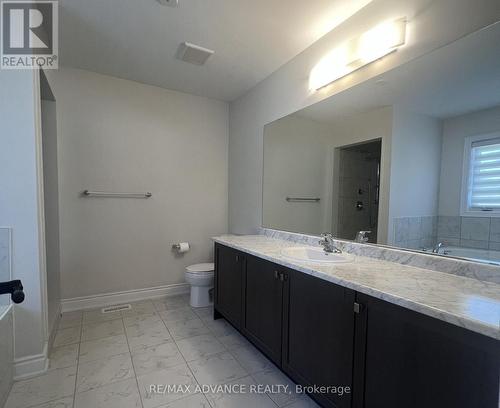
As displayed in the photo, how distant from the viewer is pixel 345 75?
171 cm

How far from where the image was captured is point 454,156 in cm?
128

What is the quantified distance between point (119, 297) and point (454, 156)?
3.07 metres

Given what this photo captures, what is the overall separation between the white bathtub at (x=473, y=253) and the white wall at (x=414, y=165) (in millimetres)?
194

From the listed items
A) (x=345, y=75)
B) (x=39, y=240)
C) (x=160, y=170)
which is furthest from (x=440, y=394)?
(x=160, y=170)

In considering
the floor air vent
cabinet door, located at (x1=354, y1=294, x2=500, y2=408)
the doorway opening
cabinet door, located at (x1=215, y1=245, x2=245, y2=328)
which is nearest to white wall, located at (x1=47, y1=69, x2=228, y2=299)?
the floor air vent

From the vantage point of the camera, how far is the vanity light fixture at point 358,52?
1.41m

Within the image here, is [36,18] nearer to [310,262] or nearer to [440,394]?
[310,262]

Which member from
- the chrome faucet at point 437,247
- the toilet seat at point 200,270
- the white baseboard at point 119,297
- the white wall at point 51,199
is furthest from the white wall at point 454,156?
the white wall at point 51,199

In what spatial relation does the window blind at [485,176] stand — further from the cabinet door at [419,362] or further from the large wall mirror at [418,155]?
the cabinet door at [419,362]

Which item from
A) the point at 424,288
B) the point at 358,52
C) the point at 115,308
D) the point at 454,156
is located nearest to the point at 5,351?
the point at 115,308

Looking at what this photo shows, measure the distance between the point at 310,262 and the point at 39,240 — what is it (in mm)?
1682

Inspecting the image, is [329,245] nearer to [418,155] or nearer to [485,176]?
[418,155]

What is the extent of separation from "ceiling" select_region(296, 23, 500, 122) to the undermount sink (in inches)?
38.4

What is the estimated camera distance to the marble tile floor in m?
1.41
